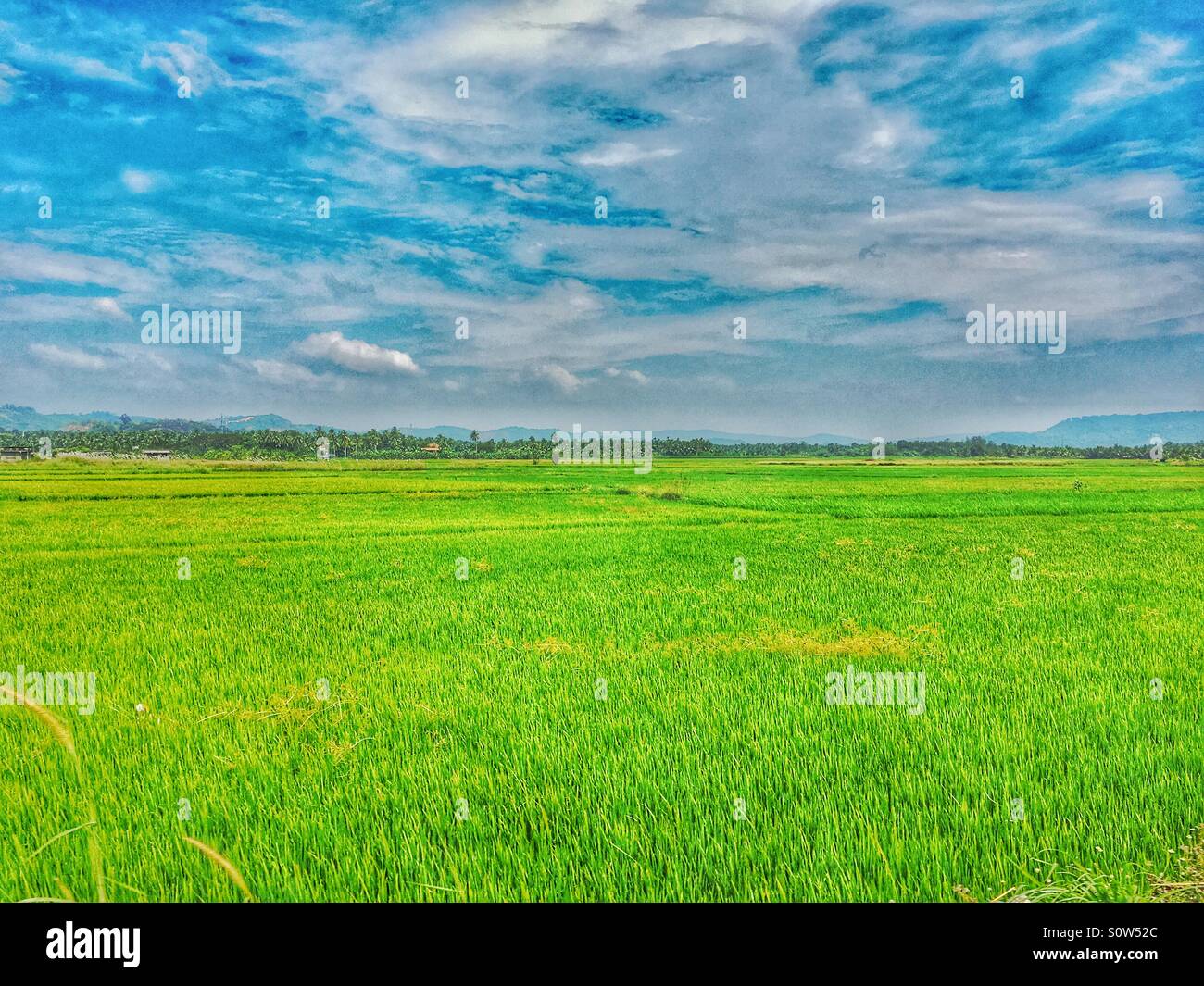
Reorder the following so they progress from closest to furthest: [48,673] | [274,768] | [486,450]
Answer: [274,768] → [48,673] → [486,450]

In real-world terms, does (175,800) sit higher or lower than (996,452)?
lower

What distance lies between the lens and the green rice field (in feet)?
10.2

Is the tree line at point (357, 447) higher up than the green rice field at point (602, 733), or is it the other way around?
the tree line at point (357, 447)

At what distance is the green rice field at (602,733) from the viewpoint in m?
3.12

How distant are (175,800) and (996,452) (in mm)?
153718

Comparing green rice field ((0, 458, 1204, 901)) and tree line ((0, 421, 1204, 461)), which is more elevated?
tree line ((0, 421, 1204, 461))

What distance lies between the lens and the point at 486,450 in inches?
4178

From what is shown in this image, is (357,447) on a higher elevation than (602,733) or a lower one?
higher

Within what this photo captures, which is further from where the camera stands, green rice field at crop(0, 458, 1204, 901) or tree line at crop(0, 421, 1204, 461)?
tree line at crop(0, 421, 1204, 461)

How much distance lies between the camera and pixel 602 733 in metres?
4.83

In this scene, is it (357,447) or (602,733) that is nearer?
(602,733)

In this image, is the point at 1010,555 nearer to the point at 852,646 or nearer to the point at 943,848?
the point at 852,646

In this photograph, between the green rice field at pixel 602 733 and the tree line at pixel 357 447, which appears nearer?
the green rice field at pixel 602 733
